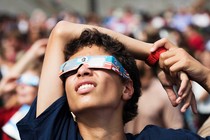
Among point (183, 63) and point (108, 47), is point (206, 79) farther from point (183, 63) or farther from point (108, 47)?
point (108, 47)

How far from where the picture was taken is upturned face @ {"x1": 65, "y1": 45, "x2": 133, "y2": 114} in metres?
3.33

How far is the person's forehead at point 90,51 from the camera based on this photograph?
11.6ft

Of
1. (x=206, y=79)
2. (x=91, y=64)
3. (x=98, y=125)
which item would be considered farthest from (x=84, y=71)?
(x=206, y=79)

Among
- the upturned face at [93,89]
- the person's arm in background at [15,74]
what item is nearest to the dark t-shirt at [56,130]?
the upturned face at [93,89]

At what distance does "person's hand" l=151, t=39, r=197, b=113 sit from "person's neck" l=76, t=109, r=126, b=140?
0.37 meters

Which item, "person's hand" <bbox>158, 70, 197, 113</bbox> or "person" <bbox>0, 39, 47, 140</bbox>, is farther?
"person" <bbox>0, 39, 47, 140</bbox>

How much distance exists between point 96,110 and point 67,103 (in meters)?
0.26

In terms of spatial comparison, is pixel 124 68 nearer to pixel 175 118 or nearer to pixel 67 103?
pixel 67 103

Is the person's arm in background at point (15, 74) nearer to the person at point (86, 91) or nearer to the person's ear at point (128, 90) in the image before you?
the person at point (86, 91)

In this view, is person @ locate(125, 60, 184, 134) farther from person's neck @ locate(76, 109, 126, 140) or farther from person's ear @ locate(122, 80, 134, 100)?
person's neck @ locate(76, 109, 126, 140)

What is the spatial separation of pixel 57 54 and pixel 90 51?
7.8 inches

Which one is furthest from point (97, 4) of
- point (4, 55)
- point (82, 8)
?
point (4, 55)

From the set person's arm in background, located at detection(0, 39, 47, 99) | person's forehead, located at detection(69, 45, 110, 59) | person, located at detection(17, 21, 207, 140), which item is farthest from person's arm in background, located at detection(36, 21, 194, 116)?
person's arm in background, located at detection(0, 39, 47, 99)

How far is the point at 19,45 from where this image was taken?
38.7 ft
